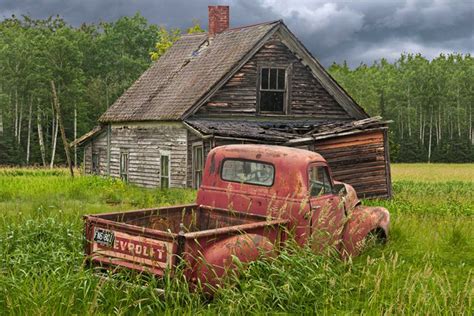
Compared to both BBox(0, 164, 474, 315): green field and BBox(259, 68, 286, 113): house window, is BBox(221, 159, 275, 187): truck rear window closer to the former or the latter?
BBox(0, 164, 474, 315): green field

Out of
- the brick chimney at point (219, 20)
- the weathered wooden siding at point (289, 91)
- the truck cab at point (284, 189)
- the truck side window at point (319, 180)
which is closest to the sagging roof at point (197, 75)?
the weathered wooden siding at point (289, 91)

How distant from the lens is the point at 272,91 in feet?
72.2

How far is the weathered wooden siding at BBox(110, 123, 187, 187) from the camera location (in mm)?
21062

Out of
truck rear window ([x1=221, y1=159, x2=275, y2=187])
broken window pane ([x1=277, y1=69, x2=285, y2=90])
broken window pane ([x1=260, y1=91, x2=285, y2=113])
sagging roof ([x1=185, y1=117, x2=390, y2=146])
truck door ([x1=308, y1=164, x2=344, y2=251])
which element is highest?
broken window pane ([x1=277, y1=69, x2=285, y2=90])

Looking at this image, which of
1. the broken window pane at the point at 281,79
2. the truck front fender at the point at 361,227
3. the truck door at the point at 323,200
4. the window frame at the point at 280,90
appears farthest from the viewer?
the broken window pane at the point at 281,79

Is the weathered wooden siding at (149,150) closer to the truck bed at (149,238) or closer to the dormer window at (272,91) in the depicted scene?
the dormer window at (272,91)

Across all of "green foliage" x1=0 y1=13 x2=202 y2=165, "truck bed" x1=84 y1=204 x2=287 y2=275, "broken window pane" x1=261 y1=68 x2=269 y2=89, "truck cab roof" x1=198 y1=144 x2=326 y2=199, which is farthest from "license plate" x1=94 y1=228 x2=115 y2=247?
"green foliage" x1=0 y1=13 x2=202 y2=165

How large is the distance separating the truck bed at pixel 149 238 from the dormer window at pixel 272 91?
14.6 m

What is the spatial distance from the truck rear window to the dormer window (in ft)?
45.2

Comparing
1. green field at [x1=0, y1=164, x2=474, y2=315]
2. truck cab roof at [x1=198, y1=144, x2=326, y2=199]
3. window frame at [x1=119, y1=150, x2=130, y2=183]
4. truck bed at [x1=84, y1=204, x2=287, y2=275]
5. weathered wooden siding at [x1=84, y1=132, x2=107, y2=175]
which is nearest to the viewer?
green field at [x1=0, y1=164, x2=474, y2=315]

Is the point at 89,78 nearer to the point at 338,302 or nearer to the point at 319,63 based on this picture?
the point at 319,63

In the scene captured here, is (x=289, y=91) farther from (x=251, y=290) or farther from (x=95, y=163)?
(x=251, y=290)

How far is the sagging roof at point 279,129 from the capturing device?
18.3m

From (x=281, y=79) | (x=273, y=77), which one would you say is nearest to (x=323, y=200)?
(x=273, y=77)
